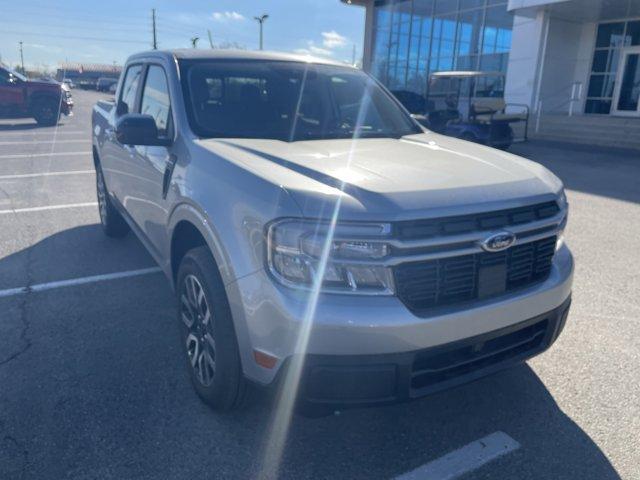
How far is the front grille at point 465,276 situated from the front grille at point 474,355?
208mm

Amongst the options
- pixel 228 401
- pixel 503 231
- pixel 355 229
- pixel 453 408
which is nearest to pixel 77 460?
pixel 228 401

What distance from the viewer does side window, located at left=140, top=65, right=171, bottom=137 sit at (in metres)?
3.53

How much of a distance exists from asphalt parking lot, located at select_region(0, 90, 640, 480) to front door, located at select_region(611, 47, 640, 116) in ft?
63.2

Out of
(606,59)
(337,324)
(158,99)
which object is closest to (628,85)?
(606,59)

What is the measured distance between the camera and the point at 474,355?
97.2 inches

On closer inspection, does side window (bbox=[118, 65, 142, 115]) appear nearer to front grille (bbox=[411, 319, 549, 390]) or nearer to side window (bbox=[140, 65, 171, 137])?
side window (bbox=[140, 65, 171, 137])

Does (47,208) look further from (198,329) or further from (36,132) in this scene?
(36,132)

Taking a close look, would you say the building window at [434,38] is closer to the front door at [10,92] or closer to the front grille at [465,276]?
the front door at [10,92]

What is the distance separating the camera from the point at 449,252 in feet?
7.55

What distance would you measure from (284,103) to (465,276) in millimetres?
1896

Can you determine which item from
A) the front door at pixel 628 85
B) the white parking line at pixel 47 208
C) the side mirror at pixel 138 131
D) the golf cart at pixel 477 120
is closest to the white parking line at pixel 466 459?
the side mirror at pixel 138 131

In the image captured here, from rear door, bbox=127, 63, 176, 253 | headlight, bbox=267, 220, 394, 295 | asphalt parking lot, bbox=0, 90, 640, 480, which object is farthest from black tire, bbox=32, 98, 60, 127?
headlight, bbox=267, 220, 394, 295

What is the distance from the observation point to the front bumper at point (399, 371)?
2168 mm

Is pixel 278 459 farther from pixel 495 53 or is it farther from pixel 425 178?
pixel 495 53
